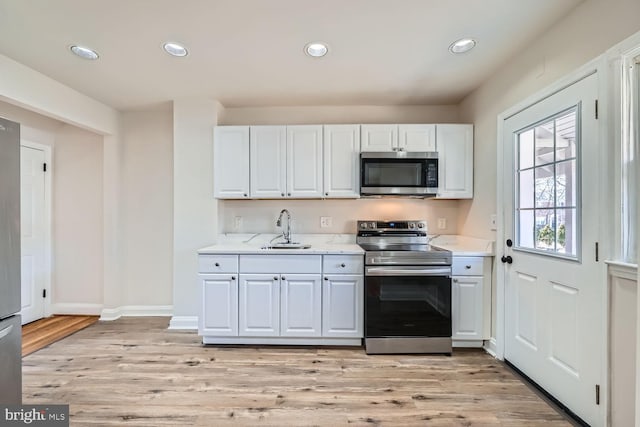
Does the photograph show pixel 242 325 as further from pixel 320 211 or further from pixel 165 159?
pixel 165 159

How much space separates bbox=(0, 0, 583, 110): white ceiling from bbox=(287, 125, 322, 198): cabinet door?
0.39 metres

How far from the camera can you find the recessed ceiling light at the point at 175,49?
216cm

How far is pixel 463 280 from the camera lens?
2.64 meters

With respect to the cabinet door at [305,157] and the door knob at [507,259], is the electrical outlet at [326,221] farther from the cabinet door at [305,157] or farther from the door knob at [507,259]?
the door knob at [507,259]

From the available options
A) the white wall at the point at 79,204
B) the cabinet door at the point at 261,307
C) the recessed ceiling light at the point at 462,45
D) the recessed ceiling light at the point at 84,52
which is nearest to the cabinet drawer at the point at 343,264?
the cabinet door at the point at 261,307

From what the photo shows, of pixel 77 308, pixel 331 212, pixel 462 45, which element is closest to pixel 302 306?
pixel 331 212

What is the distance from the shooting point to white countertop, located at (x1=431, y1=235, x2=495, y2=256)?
8.59 feet

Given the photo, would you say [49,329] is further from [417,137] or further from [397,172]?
[417,137]

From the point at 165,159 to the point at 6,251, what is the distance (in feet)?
7.38

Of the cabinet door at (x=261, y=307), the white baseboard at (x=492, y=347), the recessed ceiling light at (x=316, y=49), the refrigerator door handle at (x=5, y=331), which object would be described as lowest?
the white baseboard at (x=492, y=347)

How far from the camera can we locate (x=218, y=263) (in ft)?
9.00

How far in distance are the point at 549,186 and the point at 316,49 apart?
6.26 ft

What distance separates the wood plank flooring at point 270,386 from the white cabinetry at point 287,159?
5.21ft
